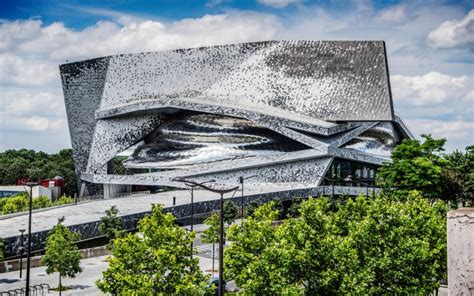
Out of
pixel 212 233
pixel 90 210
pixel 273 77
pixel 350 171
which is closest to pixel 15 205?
pixel 90 210

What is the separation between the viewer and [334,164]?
53500 millimetres

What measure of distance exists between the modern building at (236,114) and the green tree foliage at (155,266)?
3515 centimetres

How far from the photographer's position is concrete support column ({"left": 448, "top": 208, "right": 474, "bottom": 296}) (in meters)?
4.13

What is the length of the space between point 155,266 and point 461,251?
13.0m

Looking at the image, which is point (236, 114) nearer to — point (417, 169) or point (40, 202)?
point (40, 202)

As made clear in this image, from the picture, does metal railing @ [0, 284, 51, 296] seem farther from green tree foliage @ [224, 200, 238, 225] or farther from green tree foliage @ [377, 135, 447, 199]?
green tree foliage @ [377, 135, 447, 199]

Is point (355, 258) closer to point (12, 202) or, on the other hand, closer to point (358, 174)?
point (358, 174)

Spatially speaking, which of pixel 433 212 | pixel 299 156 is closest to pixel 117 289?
pixel 433 212

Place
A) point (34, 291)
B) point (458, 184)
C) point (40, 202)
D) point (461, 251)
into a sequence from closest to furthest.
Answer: point (461, 251)
point (34, 291)
point (458, 184)
point (40, 202)

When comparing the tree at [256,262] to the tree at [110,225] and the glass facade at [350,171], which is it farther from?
the glass facade at [350,171]

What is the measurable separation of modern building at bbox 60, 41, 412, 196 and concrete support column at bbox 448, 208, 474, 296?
4726 centimetres

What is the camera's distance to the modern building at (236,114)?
53.5 meters

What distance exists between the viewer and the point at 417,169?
3712 cm

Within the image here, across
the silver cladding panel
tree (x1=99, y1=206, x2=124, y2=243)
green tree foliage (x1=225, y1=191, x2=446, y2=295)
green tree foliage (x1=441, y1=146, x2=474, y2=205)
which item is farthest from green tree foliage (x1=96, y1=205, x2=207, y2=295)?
the silver cladding panel
